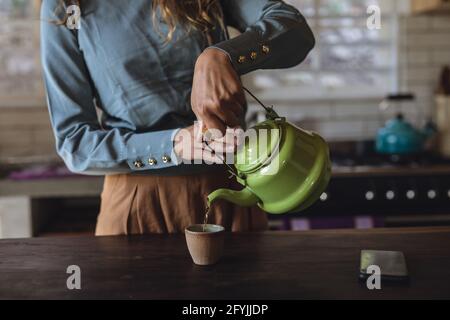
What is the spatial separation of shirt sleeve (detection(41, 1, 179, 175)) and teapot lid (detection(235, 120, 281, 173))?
9.8 inches

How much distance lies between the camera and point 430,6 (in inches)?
124

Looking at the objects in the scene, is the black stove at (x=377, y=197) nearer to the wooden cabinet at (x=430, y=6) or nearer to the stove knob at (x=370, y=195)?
the stove knob at (x=370, y=195)

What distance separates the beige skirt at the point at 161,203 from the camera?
1.40 m

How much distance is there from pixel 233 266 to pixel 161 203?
0.33 m

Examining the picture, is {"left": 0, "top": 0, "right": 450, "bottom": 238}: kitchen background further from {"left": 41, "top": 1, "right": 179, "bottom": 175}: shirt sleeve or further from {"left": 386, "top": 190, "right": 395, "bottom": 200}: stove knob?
{"left": 41, "top": 1, "right": 179, "bottom": 175}: shirt sleeve

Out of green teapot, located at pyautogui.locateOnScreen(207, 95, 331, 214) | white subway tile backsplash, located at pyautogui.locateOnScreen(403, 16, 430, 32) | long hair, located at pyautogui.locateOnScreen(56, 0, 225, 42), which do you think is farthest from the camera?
white subway tile backsplash, located at pyautogui.locateOnScreen(403, 16, 430, 32)

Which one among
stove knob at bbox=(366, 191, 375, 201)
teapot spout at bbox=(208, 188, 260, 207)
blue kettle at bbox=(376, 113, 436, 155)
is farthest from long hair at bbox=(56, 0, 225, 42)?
blue kettle at bbox=(376, 113, 436, 155)

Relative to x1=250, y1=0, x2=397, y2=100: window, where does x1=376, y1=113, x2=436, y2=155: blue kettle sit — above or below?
below

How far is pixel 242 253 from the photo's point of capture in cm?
122

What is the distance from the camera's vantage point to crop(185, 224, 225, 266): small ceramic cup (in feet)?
3.64

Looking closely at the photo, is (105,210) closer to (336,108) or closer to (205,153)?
(205,153)

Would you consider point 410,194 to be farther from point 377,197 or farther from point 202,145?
point 202,145

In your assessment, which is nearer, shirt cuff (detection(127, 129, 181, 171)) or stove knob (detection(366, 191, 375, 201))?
shirt cuff (detection(127, 129, 181, 171))
